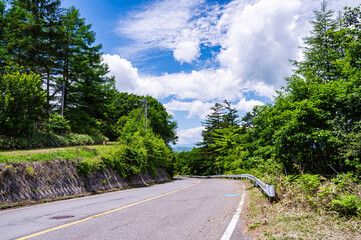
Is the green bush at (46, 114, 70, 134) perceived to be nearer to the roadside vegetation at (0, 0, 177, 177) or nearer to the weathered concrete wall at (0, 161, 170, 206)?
the roadside vegetation at (0, 0, 177, 177)

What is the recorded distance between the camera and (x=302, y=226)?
454cm

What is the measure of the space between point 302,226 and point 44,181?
10890 mm

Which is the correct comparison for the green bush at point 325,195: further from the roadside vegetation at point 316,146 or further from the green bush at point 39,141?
the green bush at point 39,141

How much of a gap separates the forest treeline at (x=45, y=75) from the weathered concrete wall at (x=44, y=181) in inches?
246

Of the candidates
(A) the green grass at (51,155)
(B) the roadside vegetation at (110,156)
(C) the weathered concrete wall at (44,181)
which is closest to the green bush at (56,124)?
(B) the roadside vegetation at (110,156)

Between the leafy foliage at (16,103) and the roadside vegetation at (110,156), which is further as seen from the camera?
the leafy foliage at (16,103)

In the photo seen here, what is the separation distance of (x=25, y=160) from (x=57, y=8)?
2605 cm

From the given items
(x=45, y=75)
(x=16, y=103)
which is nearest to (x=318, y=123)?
(x=16, y=103)

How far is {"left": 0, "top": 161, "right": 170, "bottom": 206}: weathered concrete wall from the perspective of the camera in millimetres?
9062

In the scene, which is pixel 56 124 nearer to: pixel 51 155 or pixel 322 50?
pixel 51 155

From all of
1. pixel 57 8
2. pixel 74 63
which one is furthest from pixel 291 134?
pixel 57 8

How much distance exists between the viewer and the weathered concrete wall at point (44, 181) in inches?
357

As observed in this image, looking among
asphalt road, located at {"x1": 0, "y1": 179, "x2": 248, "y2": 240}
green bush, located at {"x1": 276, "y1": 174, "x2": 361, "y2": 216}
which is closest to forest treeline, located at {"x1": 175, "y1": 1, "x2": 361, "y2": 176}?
green bush, located at {"x1": 276, "y1": 174, "x2": 361, "y2": 216}

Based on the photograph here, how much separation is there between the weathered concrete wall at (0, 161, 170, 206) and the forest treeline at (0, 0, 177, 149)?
246 inches
